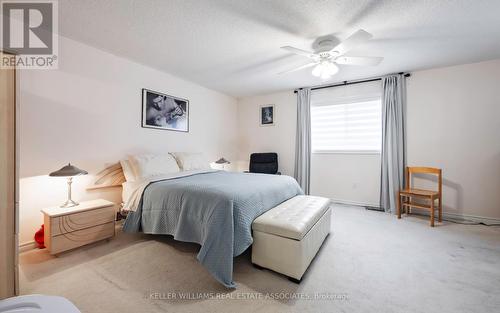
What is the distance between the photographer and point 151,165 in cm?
292

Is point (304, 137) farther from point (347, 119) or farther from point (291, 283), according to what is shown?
point (291, 283)

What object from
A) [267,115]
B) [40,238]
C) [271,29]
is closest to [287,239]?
[271,29]

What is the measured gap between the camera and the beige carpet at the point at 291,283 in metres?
1.49

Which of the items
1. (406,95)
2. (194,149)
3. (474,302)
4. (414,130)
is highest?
(406,95)

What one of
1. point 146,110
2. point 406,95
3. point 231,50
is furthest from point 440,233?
point 146,110

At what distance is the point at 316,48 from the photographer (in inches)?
105

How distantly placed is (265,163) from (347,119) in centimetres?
189

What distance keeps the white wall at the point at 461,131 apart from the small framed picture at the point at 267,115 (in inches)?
103

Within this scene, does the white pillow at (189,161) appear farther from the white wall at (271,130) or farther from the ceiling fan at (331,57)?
the ceiling fan at (331,57)

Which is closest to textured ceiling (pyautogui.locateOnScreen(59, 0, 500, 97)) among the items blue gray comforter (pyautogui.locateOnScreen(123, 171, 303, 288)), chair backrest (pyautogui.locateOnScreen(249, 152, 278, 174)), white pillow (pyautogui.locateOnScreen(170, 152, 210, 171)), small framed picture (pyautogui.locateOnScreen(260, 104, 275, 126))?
white pillow (pyautogui.locateOnScreen(170, 152, 210, 171))

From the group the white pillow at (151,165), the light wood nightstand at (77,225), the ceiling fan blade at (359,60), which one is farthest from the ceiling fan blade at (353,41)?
the light wood nightstand at (77,225)

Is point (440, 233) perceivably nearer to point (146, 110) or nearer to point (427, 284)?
point (427, 284)

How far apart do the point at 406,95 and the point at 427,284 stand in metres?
3.10

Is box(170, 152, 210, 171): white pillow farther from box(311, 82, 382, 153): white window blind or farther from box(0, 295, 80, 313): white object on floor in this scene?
box(0, 295, 80, 313): white object on floor
